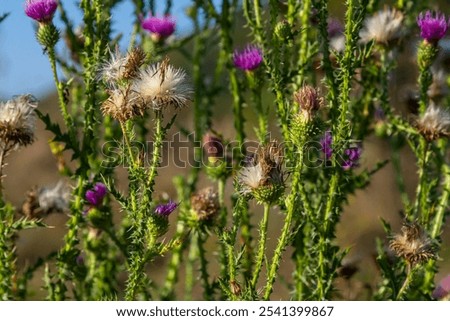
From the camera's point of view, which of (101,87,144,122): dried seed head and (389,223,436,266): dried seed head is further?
(389,223,436,266): dried seed head

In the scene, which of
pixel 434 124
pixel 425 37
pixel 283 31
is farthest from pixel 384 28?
pixel 283 31

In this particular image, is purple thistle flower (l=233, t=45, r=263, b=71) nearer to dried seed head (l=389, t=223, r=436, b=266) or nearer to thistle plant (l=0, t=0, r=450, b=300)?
thistle plant (l=0, t=0, r=450, b=300)

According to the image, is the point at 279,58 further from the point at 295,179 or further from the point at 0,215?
the point at 0,215

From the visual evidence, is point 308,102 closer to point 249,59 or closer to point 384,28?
point 249,59

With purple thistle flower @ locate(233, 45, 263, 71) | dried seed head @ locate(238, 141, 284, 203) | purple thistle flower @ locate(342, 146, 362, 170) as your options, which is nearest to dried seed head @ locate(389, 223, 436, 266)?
purple thistle flower @ locate(342, 146, 362, 170)

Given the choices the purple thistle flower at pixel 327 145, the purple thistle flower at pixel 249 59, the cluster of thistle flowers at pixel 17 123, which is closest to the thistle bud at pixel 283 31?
the purple thistle flower at pixel 249 59
